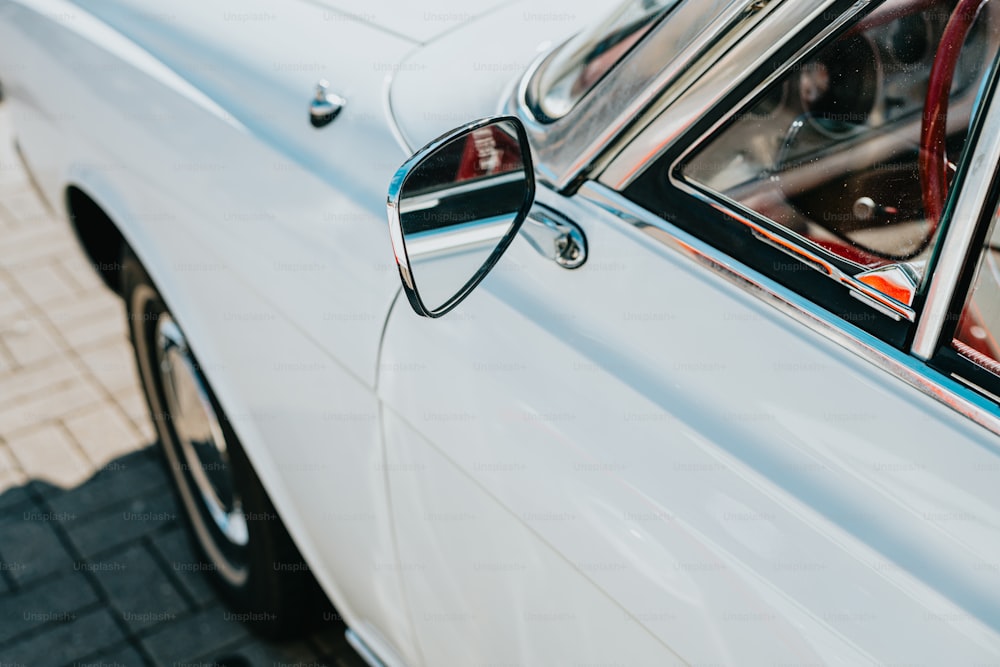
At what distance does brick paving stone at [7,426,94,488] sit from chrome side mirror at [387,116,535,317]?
2.19m

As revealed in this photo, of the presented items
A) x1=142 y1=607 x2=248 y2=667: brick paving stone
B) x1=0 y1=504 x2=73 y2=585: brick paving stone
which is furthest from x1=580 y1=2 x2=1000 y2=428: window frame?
x1=0 y1=504 x2=73 y2=585: brick paving stone

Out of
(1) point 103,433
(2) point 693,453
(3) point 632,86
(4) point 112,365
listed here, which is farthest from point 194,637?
(3) point 632,86

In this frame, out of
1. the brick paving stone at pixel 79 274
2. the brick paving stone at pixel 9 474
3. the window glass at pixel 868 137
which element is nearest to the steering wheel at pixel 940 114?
the window glass at pixel 868 137

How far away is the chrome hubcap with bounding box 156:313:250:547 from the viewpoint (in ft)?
7.35

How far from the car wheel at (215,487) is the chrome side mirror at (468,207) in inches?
38.3

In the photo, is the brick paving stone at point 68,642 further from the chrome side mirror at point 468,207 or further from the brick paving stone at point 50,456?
the chrome side mirror at point 468,207

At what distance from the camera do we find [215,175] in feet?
5.78

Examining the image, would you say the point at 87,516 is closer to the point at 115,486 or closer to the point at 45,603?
the point at 115,486

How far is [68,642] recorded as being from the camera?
252 cm

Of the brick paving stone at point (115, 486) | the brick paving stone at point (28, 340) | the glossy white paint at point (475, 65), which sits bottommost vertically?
the brick paving stone at point (115, 486)

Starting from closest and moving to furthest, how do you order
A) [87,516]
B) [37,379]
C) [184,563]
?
[184,563]
[87,516]
[37,379]

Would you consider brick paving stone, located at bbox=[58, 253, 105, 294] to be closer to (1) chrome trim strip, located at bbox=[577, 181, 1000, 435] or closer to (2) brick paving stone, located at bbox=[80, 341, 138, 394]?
(2) brick paving stone, located at bbox=[80, 341, 138, 394]

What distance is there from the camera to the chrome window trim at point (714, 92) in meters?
1.07

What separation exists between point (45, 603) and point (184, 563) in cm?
37
